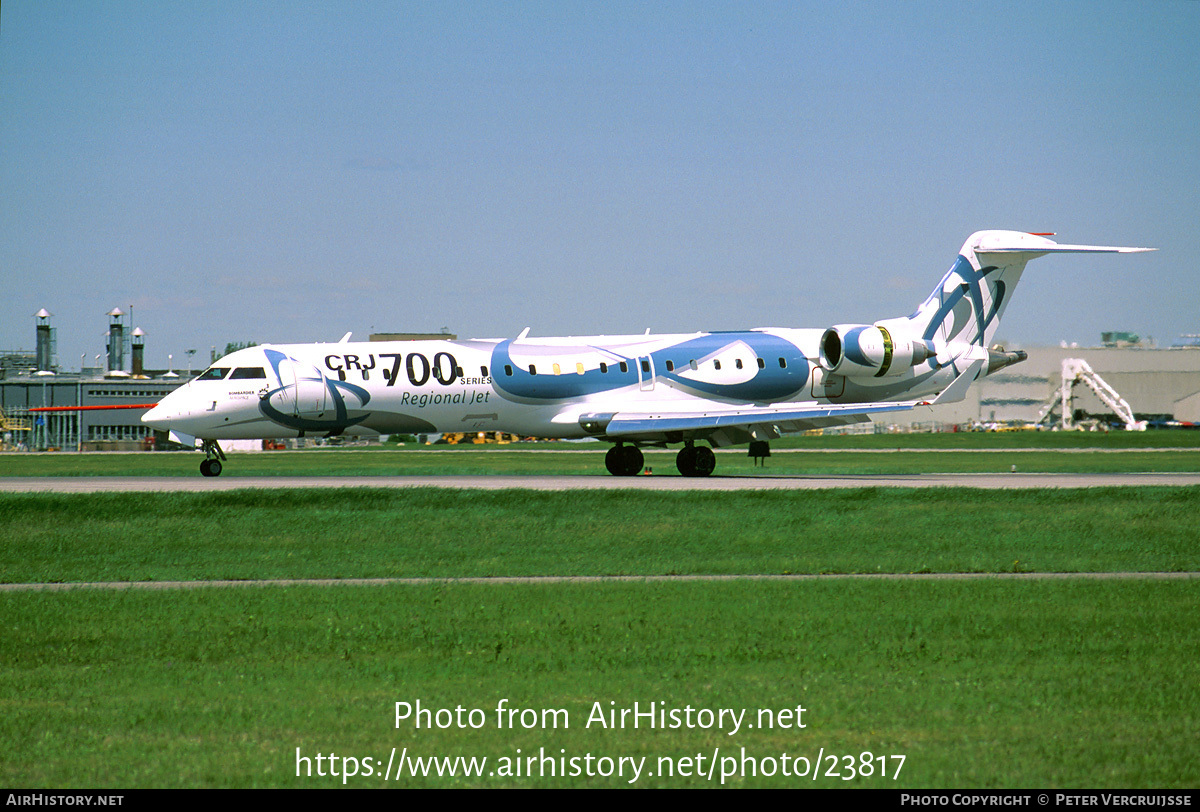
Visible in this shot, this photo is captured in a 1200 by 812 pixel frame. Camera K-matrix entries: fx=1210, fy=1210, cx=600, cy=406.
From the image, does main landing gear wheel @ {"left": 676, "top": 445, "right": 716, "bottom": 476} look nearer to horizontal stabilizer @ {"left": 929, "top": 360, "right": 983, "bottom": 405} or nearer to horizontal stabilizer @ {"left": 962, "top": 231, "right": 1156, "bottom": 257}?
horizontal stabilizer @ {"left": 929, "top": 360, "right": 983, "bottom": 405}

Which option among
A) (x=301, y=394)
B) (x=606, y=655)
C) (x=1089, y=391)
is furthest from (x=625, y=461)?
(x=1089, y=391)

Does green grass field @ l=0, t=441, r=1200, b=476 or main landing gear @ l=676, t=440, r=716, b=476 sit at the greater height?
main landing gear @ l=676, t=440, r=716, b=476

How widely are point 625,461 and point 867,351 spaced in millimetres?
7942

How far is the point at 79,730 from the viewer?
8297 millimetres

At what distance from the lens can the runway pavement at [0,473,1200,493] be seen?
2919cm

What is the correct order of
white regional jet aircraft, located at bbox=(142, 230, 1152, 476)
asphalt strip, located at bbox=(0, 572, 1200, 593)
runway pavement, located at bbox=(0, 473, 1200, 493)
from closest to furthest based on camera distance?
asphalt strip, located at bbox=(0, 572, 1200, 593), runway pavement, located at bbox=(0, 473, 1200, 493), white regional jet aircraft, located at bbox=(142, 230, 1152, 476)

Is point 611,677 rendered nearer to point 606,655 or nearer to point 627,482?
point 606,655

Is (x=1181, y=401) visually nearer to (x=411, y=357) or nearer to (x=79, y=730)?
(x=411, y=357)

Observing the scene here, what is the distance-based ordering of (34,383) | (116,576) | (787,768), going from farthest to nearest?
(34,383)
(116,576)
(787,768)

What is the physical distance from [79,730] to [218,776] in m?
1.61

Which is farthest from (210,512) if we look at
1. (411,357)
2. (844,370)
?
(844,370)

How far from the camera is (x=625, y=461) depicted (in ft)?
119

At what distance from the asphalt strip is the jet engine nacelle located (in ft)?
67.4

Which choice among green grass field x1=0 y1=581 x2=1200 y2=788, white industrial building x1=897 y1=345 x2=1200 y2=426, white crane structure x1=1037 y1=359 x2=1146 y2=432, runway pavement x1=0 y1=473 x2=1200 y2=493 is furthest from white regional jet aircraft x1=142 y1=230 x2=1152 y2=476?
white industrial building x1=897 y1=345 x2=1200 y2=426
